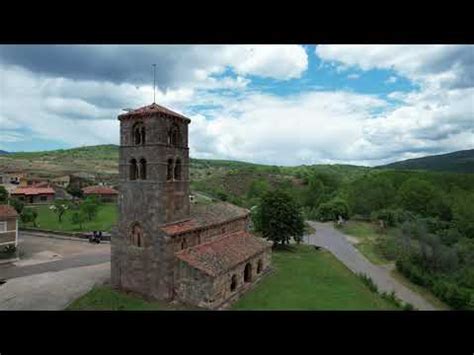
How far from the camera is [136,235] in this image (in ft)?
54.4

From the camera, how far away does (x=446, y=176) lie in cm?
5050

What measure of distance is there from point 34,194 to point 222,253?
38094 mm

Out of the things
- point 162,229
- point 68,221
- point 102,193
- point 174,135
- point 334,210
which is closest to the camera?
point 162,229

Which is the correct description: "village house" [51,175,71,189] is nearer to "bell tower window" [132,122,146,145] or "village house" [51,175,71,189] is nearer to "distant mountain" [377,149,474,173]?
"bell tower window" [132,122,146,145]

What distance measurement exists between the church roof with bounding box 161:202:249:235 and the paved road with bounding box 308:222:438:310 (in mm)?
8827

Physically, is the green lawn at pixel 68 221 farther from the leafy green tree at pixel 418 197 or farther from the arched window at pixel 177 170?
the leafy green tree at pixel 418 197

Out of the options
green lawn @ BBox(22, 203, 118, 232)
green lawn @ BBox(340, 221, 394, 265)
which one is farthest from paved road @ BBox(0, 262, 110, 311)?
green lawn @ BBox(340, 221, 394, 265)

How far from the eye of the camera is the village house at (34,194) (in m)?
45.4

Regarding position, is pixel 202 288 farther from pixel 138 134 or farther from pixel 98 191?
pixel 98 191

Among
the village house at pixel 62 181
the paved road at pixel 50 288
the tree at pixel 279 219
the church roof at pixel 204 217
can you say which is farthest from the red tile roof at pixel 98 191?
the church roof at pixel 204 217

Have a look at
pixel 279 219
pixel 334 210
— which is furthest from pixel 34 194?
pixel 334 210

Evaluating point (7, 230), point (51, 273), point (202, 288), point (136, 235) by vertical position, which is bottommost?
point (51, 273)
